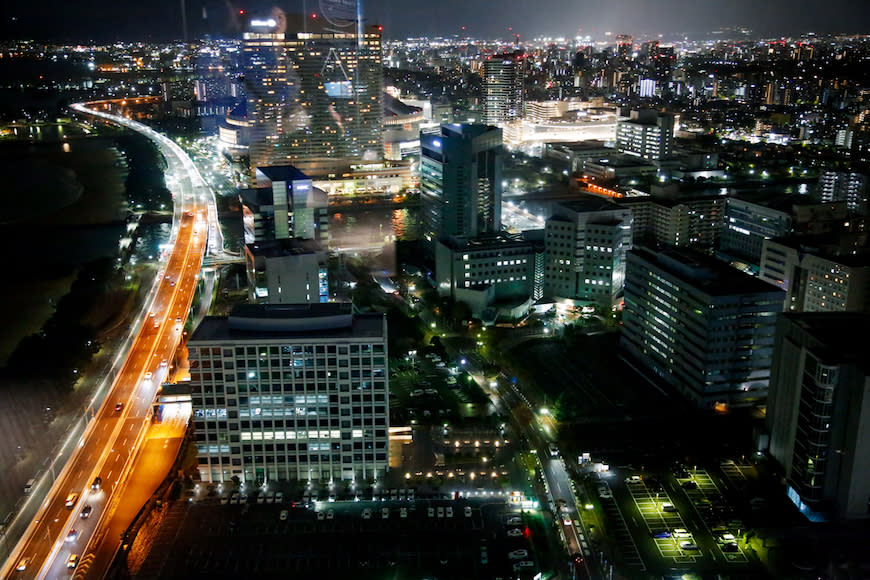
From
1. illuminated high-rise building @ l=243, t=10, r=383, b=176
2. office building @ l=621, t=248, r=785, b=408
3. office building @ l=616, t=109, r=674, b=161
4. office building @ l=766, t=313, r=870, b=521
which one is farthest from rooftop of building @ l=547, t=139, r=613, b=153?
office building @ l=766, t=313, r=870, b=521

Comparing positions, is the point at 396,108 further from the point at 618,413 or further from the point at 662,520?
the point at 662,520

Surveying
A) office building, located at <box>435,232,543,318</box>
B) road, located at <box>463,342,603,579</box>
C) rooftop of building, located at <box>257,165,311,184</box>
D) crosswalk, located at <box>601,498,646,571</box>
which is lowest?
crosswalk, located at <box>601,498,646,571</box>

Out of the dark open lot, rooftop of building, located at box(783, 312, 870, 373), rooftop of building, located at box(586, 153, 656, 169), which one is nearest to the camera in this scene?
rooftop of building, located at box(783, 312, 870, 373)

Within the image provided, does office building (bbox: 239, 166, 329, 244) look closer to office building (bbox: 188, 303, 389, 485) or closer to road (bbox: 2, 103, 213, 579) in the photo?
road (bbox: 2, 103, 213, 579)

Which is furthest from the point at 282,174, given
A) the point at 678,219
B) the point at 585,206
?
the point at 678,219

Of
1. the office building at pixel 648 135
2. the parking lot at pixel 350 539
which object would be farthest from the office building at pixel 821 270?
the office building at pixel 648 135

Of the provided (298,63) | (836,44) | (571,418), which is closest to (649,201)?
(571,418)

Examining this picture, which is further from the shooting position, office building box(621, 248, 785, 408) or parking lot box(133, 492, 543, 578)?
office building box(621, 248, 785, 408)
